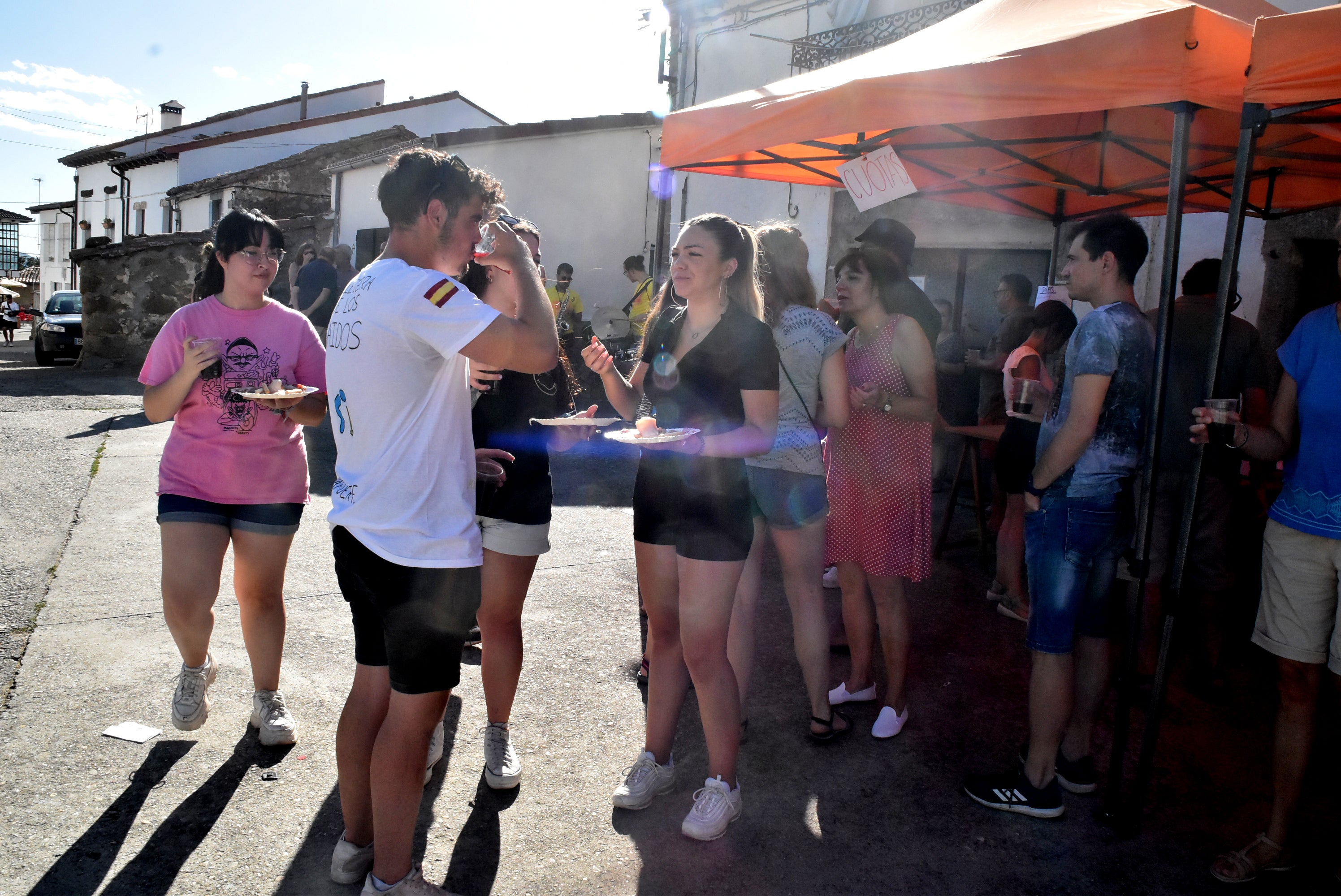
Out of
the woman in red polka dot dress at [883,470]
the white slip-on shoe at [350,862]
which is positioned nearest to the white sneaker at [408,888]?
the white slip-on shoe at [350,862]

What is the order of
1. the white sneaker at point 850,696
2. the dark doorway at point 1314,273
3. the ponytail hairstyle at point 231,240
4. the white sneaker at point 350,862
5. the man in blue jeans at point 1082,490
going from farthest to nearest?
the dark doorway at point 1314,273
the white sneaker at point 850,696
the ponytail hairstyle at point 231,240
the man in blue jeans at point 1082,490
the white sneaker at point 350,862

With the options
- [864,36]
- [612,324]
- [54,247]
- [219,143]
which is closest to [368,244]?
[612,324]

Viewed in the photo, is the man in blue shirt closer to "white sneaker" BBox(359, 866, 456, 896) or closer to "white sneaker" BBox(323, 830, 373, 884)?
"white sneaker" BBox(323, 830, 373, 884)

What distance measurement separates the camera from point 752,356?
105 inches

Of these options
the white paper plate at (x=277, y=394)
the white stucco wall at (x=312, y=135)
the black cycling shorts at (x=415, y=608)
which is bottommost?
the black cycling shorts at (x=415, y=608)

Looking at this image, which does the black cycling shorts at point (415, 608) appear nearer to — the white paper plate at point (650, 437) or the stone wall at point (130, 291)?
the white paper plate at point (650, 437)

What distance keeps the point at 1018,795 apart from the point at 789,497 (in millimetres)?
1266

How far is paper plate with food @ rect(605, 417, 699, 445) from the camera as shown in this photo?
2.43 metres

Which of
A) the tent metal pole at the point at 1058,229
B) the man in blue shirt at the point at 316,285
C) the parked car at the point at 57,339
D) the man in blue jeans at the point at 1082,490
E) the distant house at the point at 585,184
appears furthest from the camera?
the parked car at the point at 57,339

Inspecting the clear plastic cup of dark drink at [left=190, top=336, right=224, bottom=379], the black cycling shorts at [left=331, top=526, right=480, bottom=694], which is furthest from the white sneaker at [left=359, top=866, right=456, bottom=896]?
the clear plastic cup of dark drink at [left=190, top=336, right=224, bottom=379]

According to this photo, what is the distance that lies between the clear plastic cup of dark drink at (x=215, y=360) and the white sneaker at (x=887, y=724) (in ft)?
9.02

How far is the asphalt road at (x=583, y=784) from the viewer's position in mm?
2576

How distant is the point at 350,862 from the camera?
7.94ft

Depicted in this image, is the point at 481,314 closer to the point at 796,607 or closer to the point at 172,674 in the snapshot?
the point at 796,607
